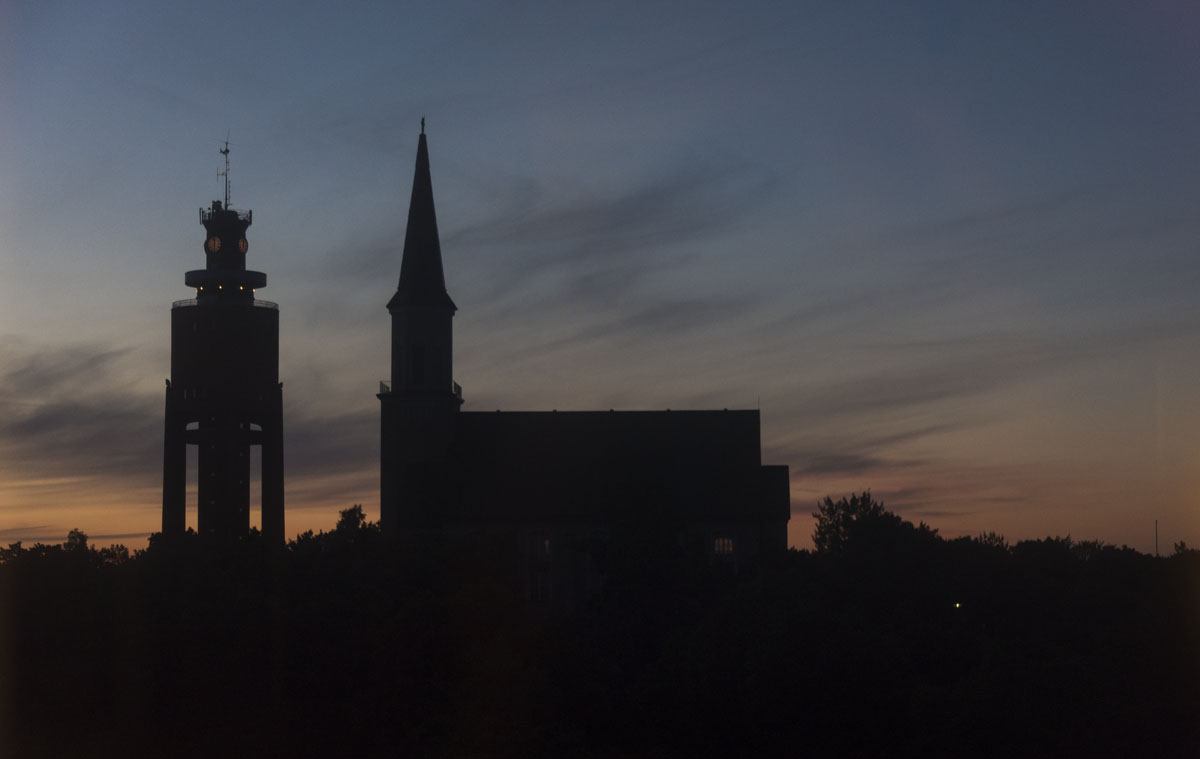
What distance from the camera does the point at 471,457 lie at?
109562 mm

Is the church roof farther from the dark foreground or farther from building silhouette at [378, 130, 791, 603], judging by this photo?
the dark foreground

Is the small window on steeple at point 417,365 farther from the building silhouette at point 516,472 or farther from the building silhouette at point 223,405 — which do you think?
the building silhouette at point 223,405

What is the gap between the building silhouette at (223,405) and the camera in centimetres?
11681

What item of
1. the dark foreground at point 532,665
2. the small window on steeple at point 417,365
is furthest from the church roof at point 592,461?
the dark foreground at point 532,665

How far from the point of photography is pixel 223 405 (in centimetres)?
11694

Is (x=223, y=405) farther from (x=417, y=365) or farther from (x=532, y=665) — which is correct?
(x=532, y=665)

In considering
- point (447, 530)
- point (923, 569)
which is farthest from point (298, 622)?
point (447, 530)

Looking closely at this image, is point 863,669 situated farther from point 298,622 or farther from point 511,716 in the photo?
point 298,622

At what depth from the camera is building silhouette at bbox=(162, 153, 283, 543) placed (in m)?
117

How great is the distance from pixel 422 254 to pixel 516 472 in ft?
51.7

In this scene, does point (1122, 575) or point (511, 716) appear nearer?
point (511, 716)

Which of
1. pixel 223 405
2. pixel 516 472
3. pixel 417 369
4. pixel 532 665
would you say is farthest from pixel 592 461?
pixel 532 665

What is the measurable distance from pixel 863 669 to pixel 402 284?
172 ft

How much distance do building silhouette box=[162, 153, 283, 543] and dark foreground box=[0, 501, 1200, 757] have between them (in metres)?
45.7
